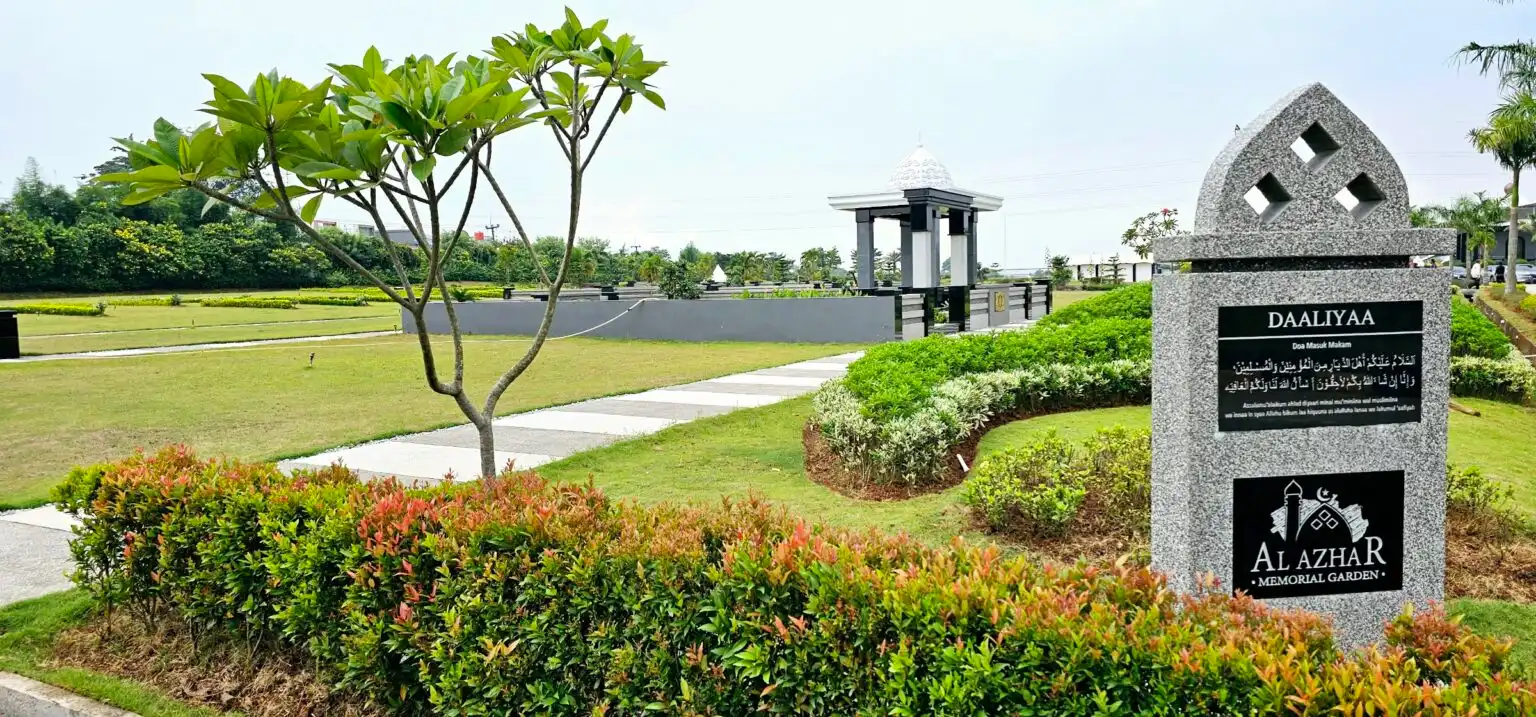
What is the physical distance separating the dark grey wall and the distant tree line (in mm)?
14843

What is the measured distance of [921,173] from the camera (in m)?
23.4

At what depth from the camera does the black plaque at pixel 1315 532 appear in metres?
3.54

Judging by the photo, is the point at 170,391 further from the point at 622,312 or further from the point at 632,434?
the point at 622,312

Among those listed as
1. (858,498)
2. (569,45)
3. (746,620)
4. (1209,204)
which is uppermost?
(569,45)

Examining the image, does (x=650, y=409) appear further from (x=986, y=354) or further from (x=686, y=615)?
(x=686, y=615)

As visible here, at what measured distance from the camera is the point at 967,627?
2463 mm

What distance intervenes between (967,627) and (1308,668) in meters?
0.76

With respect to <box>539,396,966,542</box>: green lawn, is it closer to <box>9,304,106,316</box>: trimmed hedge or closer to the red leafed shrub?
the red leafed shrub

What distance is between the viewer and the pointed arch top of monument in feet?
11.5

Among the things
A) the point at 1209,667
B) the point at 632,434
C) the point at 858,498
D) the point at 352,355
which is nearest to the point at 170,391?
the point at 352,355

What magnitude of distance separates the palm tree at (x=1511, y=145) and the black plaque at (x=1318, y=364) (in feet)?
102

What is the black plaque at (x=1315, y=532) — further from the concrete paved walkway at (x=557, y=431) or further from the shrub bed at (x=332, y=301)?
the shrub bed at (x=332, y=301)

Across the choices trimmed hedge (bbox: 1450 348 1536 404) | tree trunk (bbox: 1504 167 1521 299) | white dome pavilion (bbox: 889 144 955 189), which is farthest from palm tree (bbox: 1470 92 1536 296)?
trimmed hedge (bbox: 1450 348 1536 404)

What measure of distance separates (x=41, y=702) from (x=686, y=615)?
260cm
